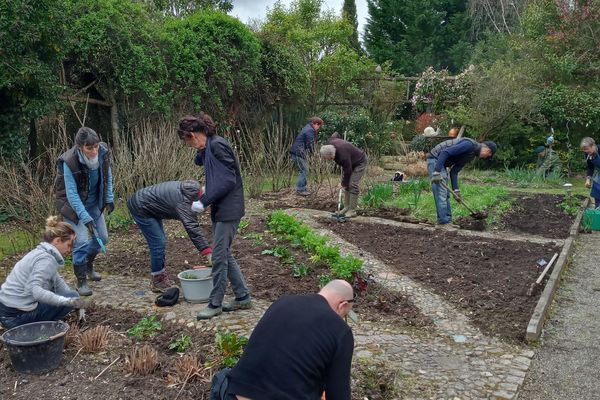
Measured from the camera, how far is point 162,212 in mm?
5398

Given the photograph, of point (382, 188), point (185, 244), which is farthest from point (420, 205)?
point (185, 244)

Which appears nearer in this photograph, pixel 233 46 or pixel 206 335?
pixel 206 335

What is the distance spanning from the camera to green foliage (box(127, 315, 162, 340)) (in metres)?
4.59

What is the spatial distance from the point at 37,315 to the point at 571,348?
14.6ft

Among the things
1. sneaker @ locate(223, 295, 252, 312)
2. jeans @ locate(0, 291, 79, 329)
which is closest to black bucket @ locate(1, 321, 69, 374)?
jeans @ locate(0, 291, 79, 329)

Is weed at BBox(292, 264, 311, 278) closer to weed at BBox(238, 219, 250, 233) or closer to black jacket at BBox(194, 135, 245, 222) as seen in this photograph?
black jacket at BBox(194, 135, 245, 222)

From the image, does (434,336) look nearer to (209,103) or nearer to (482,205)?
(482,205)

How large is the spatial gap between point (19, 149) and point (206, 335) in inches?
273

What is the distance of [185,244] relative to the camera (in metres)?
7.85

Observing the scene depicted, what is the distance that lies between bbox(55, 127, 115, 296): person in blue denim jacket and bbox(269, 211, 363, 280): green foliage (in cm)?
245

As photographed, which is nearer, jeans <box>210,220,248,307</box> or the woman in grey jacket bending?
the woman in grey jacket bending

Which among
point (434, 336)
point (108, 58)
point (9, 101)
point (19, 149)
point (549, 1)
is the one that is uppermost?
point (549, 1)

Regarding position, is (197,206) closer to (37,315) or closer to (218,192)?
(218,192)

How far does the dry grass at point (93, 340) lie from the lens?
167 inches
